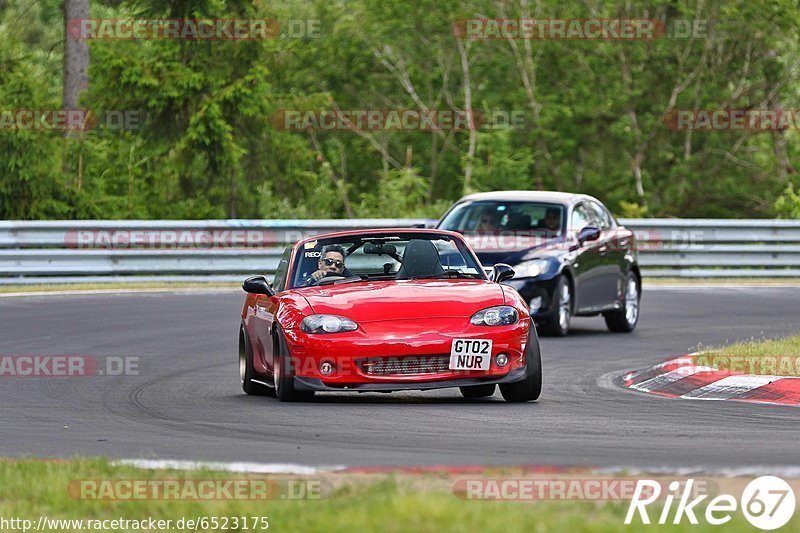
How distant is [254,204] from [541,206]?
21.9 meters

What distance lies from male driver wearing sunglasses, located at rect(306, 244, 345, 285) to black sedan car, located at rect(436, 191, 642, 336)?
5.64m

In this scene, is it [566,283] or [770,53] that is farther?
[770,53]

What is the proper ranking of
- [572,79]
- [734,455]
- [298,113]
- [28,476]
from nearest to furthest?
1. [28,476]
2. [734,455]
3. [298,113]
4. [572,79]

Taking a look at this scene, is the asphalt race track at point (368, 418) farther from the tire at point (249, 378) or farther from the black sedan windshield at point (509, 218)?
the black sedan windshield at point (509, 218)

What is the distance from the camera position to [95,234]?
87.8 ft

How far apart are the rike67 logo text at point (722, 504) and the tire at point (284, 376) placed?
5198mm

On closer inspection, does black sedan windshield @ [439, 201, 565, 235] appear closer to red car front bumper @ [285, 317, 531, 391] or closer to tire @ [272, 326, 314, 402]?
tire @ [272, 326, 314, 402]

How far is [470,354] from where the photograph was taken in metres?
11.7

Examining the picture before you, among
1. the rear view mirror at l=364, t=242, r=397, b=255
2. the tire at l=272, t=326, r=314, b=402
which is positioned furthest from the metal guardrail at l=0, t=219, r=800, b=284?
the tire at l=272, t=326, r=314, b=402

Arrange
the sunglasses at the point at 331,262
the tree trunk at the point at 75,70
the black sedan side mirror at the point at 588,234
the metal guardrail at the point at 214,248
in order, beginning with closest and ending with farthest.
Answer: the sunglasses at the point at 331,262
the black sedan side mirror at the point at 588,234
the metal guardrail at the point at 214,248
the tree trunk at the point at 75,70

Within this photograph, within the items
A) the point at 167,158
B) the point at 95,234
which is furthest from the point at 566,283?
the point at 167,158

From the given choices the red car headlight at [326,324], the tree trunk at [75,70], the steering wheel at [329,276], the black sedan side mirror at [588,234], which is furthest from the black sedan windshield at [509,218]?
the tree trunk at [75,70]

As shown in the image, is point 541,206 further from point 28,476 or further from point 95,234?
point 28,476

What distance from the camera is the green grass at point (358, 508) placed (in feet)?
20.3
